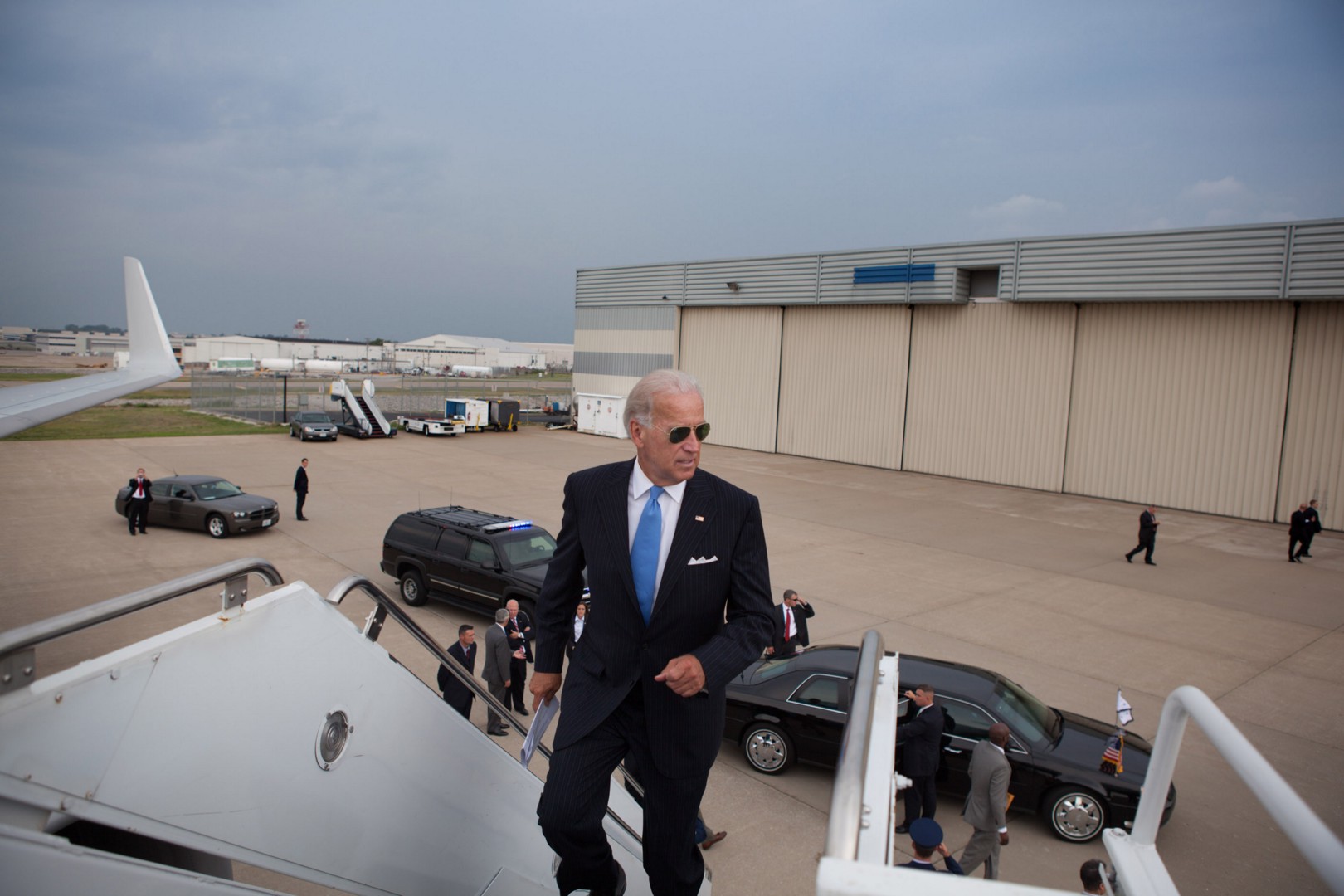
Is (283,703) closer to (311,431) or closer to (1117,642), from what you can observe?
(1117,642)

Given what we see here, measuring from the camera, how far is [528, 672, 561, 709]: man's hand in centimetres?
304

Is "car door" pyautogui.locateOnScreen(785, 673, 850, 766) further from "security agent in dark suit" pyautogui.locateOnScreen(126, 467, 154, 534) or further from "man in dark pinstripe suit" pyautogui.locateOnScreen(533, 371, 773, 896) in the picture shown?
"security agent in dark suit" pyautogui.locateOnScreen(126, 467, 154, 534)

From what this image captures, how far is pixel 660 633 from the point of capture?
2.77 metres

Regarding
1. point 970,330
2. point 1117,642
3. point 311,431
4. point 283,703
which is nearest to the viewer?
point 283,703

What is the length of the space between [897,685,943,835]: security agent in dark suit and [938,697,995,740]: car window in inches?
24.3

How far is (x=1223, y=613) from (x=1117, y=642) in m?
3.46

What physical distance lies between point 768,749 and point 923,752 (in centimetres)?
174

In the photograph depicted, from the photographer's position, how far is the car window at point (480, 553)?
40.1ft

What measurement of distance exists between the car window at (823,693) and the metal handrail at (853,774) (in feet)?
18.9

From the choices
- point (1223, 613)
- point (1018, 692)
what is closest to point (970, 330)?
point (1223, 613)

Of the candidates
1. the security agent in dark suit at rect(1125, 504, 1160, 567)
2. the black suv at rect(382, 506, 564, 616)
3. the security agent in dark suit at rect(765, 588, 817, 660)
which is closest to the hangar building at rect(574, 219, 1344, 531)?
the security agent in dark suit at rect(1125, 504, 1160, 567)

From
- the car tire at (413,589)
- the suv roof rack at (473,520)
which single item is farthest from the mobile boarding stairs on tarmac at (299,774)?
the car tire at (413,589)

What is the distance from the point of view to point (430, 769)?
314cm

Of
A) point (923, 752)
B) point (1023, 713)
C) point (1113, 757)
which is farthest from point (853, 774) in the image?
point (1023, 713)
